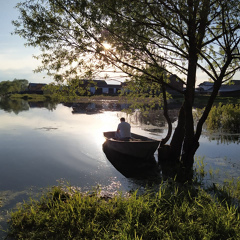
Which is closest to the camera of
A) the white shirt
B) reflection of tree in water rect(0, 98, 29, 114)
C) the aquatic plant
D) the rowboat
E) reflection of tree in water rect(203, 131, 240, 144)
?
the rowboat

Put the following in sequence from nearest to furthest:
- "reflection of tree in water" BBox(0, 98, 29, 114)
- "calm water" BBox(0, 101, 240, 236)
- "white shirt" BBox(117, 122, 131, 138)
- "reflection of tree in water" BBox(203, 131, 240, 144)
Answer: "calm water" BBox(0, 101, 240, 236), "white shirt" BBox(117, 122, 131, 138), "reflection of tree in water" BBox(203, 131, 240, 144), "reflection of tree in water" BBox(0, 98, 29, 114)

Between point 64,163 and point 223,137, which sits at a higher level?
point 223,137

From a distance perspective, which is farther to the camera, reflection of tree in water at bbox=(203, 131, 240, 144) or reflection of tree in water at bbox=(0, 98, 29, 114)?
reflection of tree in water at bbox=(0, 98, 29, 114)

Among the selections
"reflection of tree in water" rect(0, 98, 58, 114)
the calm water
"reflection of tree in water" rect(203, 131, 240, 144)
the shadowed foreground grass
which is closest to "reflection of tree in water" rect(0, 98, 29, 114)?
"reflection of tree in water" rect(0, 98, 58, 114)

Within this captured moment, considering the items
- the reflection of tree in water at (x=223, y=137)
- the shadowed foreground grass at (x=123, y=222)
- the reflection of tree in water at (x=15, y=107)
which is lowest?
the shadowed foreground grass at (x=123, y=222)

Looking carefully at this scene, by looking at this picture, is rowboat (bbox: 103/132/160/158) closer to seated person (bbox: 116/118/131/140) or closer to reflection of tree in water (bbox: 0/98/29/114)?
seated person (bbox: 116/118/131/140)

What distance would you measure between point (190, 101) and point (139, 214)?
634cm

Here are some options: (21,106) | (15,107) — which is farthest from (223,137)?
(21,106)

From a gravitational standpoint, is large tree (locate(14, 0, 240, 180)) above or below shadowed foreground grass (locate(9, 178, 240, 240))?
above

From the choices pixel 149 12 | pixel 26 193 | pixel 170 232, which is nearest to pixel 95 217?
pixel 170 232

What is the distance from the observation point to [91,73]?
35.4 feet

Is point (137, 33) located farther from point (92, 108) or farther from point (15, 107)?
point (15, 107)

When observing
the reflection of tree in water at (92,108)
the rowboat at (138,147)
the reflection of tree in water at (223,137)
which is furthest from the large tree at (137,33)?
the reflection of tree in water at (92,108)

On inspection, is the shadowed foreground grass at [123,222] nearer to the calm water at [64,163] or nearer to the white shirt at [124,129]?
the calm water at [64,163]
